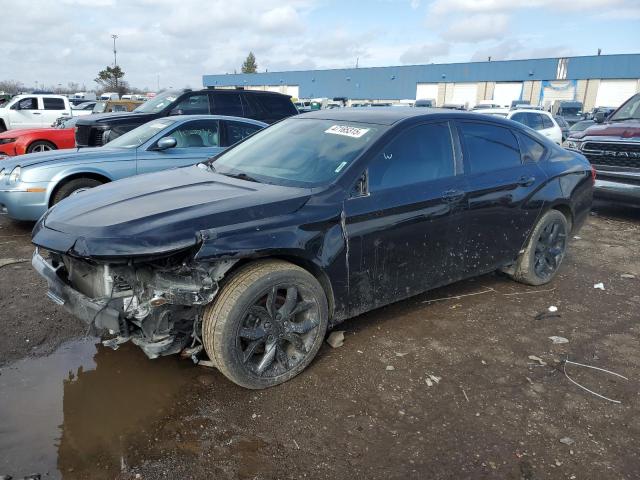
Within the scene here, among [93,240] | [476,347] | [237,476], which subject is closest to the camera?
[237,476]

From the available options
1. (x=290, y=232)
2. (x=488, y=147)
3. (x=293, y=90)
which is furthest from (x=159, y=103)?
(x=293, y=90)

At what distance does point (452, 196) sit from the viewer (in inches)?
154

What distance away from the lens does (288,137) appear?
4133 mm

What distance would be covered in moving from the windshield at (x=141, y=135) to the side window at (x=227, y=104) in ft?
9.70

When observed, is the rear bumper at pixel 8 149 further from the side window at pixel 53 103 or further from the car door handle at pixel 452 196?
the car door handle at pixel 452 196

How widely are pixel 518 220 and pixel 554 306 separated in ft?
2.91

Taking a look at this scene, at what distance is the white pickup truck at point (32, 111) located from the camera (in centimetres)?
1681

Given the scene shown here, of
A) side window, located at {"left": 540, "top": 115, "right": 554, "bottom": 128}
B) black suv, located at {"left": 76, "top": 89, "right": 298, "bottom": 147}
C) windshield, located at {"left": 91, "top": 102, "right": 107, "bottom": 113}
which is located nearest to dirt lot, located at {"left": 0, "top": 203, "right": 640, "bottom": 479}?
black suv, located at {"left": 76, "top": 89, "right": 298, "bottom": 147}

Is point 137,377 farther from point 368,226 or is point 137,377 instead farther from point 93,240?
point 368,226

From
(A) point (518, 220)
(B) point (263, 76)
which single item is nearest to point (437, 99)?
(B) point (263, 76)

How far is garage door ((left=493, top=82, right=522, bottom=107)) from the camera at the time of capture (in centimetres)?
4697

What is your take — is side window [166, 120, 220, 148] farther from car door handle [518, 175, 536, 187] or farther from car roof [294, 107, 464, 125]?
car door handle [518, 175, 536, 187]

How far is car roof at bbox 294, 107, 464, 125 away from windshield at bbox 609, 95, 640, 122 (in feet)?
19.0

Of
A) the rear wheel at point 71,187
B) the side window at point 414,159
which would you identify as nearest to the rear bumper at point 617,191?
the side window at point 414,159
